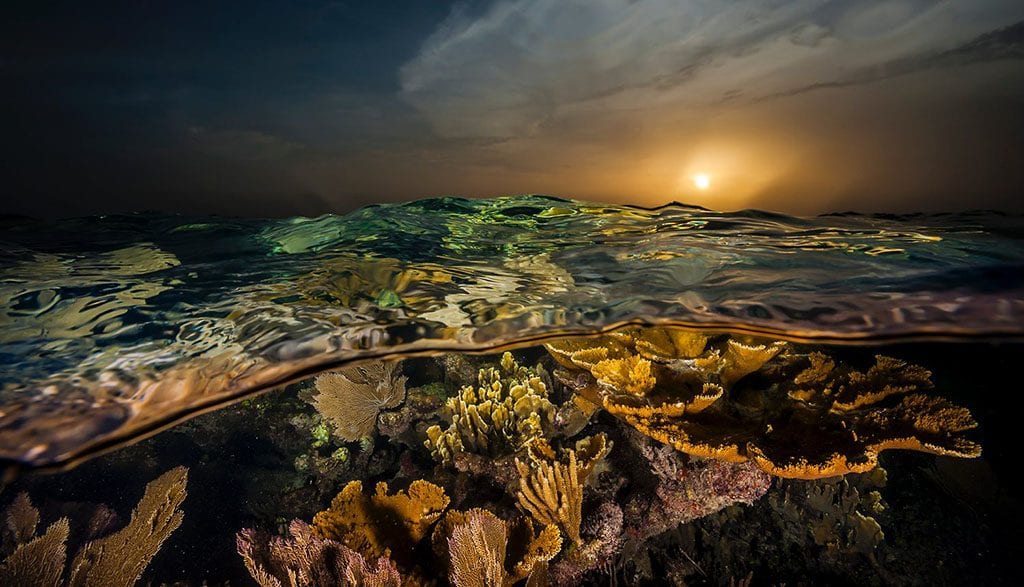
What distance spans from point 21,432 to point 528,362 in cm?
745

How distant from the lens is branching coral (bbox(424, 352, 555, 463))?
6000 mm

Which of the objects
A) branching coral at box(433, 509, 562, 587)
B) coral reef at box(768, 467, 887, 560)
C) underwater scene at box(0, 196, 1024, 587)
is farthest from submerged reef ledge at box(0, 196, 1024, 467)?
coral reef at box(768, 467, 887, 560)

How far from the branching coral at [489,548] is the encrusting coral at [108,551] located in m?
4.04

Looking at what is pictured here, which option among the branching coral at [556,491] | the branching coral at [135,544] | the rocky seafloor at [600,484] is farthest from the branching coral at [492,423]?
the branching coral at [135,544]

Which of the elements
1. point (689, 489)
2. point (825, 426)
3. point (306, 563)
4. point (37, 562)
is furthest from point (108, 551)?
point (825, 426)

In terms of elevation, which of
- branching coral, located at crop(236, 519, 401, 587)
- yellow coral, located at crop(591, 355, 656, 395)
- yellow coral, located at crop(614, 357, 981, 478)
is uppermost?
yellow coral, located at crop(591, 355, 656, 395)

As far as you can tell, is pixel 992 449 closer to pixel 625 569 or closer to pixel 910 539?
pixel 910 539

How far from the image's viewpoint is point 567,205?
310 inches

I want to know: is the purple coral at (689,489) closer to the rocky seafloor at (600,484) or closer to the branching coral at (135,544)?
the rocky seafloor at (600,484)

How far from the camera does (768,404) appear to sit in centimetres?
509

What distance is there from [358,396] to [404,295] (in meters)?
3.28

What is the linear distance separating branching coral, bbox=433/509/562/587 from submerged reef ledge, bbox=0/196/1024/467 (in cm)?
194

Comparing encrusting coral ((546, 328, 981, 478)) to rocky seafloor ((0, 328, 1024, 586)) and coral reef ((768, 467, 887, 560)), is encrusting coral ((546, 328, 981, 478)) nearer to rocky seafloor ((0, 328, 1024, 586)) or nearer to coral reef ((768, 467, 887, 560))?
rocky seafloor ((0, 328, 1024, 586))

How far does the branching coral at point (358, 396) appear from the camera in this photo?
23.8ft
